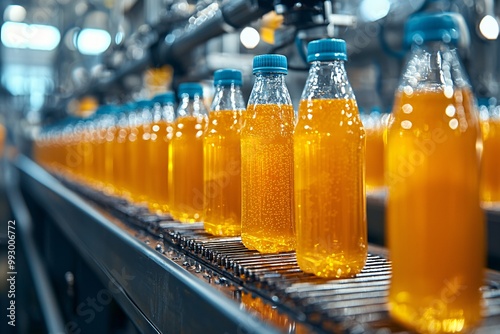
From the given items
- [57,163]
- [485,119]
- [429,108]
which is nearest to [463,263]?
[429,108]

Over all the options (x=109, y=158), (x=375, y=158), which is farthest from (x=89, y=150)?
(x=375, y=158)

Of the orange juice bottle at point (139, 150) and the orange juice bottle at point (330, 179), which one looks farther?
the orange juice bottle at point (139, 150)

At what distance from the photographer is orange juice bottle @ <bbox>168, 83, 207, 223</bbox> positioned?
4.05 feet

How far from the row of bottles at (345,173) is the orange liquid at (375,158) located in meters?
1.20

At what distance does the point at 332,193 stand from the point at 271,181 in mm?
165

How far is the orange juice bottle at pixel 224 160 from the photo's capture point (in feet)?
3.44

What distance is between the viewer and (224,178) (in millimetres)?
1059

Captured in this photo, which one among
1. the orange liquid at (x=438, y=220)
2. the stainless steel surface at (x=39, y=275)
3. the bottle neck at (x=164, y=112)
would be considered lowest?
the stainless steel surface at (x=39, y=275)

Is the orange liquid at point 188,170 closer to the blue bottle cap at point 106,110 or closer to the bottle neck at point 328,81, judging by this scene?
the bottle neck at point 328,81

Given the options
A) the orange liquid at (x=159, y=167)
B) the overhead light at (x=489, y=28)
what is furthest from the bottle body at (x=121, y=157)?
the overhead light at (x=489, y=28)

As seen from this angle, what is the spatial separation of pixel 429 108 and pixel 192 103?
0.80m

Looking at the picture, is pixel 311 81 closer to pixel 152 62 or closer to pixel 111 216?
pixel 111 216

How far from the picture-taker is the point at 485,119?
188cm

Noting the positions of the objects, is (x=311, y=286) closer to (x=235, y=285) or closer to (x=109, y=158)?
(x=235, y=285)
